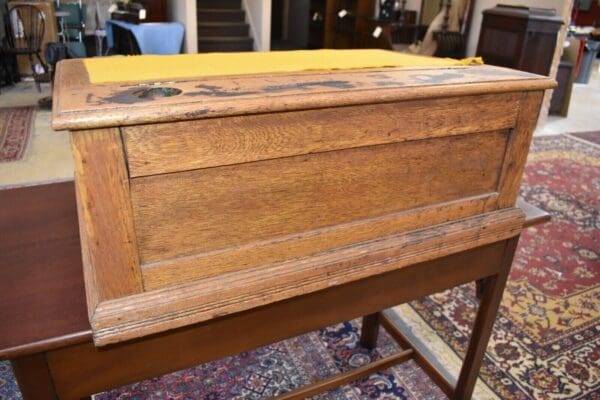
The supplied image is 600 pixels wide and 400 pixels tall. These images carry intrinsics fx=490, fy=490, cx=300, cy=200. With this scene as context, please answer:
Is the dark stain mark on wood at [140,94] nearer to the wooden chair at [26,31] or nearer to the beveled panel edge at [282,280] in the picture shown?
the beveled panel edge at [282,280]

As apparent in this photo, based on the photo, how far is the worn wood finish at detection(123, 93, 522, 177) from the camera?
0.85 m

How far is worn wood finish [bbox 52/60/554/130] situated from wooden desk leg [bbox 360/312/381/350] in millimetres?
1216

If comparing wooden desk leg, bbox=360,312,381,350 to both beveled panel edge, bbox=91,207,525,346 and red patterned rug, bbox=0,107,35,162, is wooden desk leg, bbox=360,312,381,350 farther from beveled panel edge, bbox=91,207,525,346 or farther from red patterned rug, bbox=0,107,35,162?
red patterned rug, bbox=0,107,35,162

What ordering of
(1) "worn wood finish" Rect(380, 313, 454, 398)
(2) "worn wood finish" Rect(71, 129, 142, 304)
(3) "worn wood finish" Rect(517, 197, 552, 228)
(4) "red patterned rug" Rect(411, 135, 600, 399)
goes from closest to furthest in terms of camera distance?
(2) "worn wood finish" Rect(71, 129, 142, 304) < (3) "worn wood finish" Rect(517, 197, 552, 228) < (1) "worn wood finish" Rect(380, 313, 454, 398) < (4) "red patterned rug" Rect(411, 135, 600, 399)

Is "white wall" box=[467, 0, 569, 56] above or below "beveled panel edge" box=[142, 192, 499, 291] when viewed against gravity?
above

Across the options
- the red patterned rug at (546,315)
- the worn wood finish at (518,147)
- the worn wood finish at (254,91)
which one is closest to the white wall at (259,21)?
the red patterned rug at (546,315)

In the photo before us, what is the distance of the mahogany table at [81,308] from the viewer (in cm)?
94

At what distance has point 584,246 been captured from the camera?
3.16 meters

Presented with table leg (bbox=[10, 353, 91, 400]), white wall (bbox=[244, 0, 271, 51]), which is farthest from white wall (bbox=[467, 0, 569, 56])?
→ table leg (bbox=[10, 353, 91, 400])

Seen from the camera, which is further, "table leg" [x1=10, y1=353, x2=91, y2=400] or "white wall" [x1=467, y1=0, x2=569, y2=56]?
"white wall" [x1=467, y1=0, x2=569, y2=56]

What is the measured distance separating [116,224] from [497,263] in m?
1.11

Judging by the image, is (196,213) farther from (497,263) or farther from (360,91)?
(497,263)

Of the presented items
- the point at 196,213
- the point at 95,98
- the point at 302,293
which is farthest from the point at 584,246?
the point at 95,98

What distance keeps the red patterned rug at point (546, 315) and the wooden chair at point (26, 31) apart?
6404mm
